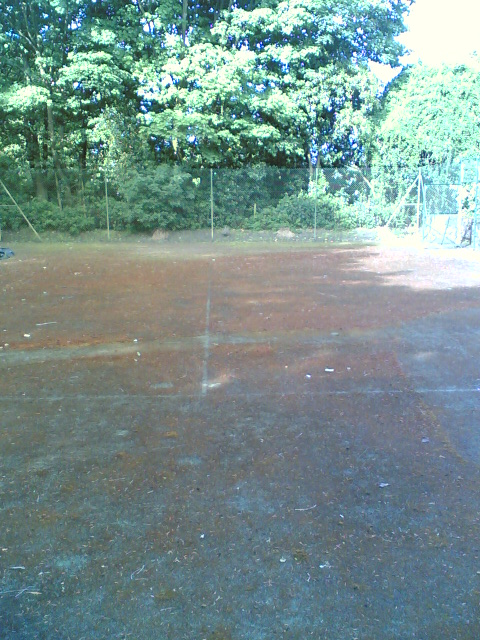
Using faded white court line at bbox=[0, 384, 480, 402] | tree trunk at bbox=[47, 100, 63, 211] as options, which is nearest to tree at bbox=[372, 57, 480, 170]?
tree trunk at bbox=[47, 100, 63, 211]

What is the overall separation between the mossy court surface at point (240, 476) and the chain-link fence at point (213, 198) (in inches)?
669

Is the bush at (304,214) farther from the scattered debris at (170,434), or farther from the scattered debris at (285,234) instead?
the scattered debris at (170,434)

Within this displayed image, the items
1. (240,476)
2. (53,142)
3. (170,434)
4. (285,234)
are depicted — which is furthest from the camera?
(53,142)

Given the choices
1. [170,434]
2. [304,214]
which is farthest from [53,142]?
[170,434]

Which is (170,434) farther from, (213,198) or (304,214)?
(304,214)

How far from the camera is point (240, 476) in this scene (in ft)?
13.6

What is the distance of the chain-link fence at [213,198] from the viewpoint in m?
25.5

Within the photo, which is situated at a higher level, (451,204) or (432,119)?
(432,119)

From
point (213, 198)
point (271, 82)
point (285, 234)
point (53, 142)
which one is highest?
point (271, 82)

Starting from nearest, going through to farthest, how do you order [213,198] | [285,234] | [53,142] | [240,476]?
[240,476], [285,234], [213,198], [53,142]

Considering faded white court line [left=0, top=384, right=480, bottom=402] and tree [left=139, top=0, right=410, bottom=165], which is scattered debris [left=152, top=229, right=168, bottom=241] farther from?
faded white court line [left=0, top=384, right=480, bottom=402]

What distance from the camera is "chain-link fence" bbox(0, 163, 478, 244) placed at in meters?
25.5

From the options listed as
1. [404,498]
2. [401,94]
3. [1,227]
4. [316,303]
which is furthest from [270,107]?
[404,498]

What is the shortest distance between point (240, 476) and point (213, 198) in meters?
23.5
